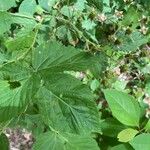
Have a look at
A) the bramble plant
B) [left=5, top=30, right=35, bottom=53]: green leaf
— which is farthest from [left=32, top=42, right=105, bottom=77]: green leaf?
[left=5, top=30, right=35, bottom=53]: green leaf

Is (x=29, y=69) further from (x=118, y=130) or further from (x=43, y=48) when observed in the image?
(x=118, y=130)

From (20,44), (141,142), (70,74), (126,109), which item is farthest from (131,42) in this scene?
(70,74)

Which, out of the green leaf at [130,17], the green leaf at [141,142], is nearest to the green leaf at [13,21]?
the green leaf at [141,142]

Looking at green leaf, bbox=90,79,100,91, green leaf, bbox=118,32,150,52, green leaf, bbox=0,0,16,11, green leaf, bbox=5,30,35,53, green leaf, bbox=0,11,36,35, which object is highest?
green leaf, bbox=0,0,16,11

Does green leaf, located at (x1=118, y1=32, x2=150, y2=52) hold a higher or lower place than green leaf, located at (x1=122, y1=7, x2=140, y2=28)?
lower

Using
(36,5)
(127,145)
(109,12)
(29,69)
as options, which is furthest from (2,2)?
(109,12)

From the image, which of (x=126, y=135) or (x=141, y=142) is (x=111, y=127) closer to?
(x=126, y=135)

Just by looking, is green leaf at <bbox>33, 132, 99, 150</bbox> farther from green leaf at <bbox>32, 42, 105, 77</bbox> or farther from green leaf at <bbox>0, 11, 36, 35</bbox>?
green leaf at <bbox>0, 11, 36, 35</bbox>

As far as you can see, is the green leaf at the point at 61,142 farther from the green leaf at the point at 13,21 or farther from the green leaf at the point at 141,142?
the green leaf at the point at 13,21
